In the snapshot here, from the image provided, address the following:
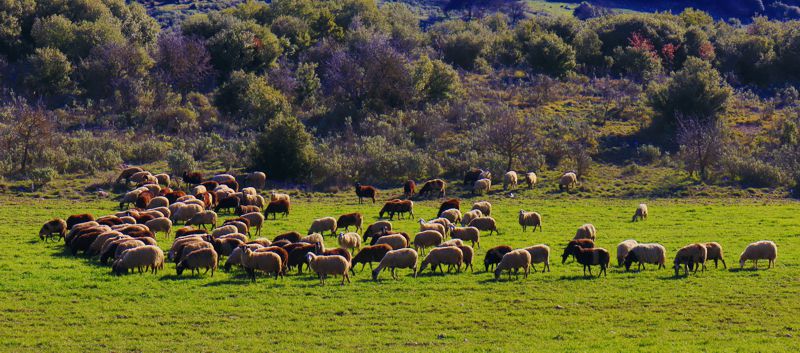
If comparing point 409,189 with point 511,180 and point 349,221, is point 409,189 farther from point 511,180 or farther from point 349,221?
point 349,221

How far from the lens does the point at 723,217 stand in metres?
34.0

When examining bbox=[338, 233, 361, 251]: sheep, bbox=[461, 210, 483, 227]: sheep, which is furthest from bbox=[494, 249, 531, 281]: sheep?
bbox=[461, 210, 483, 227]: sheep

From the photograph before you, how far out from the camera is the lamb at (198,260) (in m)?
23.5

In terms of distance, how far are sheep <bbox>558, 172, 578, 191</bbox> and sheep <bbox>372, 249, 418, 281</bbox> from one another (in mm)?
19342

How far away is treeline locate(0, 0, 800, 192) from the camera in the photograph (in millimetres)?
44906

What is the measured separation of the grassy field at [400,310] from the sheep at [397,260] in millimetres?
316

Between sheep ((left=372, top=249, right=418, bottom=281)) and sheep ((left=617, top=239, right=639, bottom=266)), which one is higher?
sheep ((left=617, top=239, right=639, bottom=266))

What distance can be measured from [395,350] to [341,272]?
5379 millimetres

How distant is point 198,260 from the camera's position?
926 inches

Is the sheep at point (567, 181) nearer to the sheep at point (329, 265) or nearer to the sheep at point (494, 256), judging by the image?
the sheep at point (494, 256)

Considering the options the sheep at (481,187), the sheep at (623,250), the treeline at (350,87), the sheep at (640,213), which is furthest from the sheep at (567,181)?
the sheep at (623,250)

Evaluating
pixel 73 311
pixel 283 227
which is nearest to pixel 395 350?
pixel 73 311

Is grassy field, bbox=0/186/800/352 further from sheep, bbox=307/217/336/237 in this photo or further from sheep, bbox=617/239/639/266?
sheep, bbox=307/217/336/237

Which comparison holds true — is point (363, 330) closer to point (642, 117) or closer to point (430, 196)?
point (430, 196)
